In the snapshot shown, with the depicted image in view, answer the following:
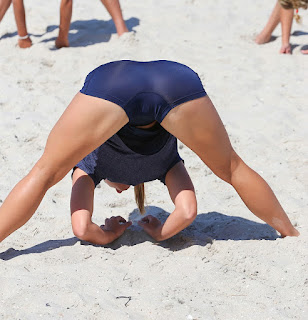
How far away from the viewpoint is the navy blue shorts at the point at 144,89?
2.27m

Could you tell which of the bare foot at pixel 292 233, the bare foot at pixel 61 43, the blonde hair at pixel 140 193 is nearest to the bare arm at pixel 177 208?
the blonde hair at pixel 140 193

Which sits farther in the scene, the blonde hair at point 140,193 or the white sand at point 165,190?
the blonde hair at point 140,193

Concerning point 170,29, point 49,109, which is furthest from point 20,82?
point 170,29

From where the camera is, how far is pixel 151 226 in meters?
2.79

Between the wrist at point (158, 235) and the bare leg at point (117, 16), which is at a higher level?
the wrist at point (158, 235)

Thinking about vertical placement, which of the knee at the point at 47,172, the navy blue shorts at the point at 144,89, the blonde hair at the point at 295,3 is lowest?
the knee at the point at 47,172

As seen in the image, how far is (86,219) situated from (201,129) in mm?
642

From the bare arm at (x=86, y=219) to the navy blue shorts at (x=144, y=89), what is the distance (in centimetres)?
48

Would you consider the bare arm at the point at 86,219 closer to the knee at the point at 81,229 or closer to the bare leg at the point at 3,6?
the knee at the point at 81,229

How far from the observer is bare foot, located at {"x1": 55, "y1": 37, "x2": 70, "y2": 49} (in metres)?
5.04

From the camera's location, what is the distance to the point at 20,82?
174 inches

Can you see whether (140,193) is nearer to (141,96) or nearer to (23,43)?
(141,96)

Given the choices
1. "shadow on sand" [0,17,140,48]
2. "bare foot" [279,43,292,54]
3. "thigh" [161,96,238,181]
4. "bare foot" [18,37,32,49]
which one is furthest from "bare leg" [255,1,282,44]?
"thigh" [161,96,238,181]

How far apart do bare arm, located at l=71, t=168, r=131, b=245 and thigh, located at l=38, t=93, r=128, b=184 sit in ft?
1.07
